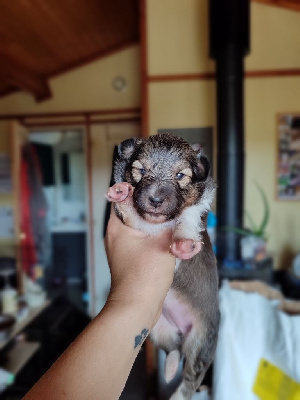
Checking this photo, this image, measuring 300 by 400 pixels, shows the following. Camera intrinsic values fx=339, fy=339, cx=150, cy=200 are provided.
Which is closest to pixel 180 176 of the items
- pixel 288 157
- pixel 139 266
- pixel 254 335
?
pixel 139 266

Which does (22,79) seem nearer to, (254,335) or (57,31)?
(57,31)

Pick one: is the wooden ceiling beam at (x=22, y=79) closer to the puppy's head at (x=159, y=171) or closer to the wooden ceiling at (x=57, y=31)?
the wooden ceiling at (x=57, y=31)

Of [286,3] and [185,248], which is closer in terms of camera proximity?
[185,248]

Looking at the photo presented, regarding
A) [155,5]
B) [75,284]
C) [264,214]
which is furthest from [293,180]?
[75,284]

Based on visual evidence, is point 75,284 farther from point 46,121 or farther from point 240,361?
point 240,361

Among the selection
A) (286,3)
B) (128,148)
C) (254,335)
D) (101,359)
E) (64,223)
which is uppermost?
(286,3)

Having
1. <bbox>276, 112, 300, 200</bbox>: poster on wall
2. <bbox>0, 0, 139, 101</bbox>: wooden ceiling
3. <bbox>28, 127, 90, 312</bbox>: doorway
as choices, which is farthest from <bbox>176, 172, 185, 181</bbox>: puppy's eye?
<bbox>276, 112, 300, 200</bbox>: poster on wall
